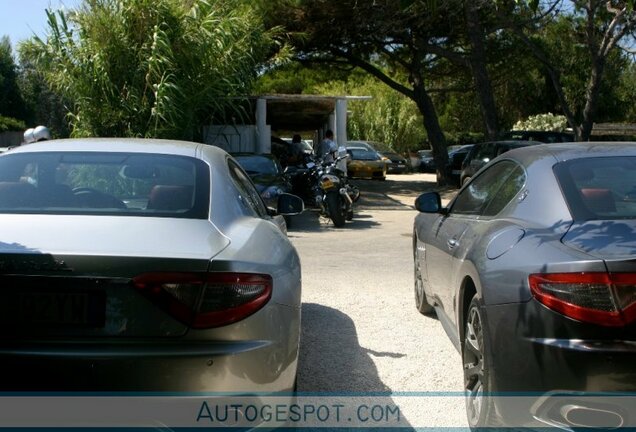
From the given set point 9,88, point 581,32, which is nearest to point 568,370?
point 581,32

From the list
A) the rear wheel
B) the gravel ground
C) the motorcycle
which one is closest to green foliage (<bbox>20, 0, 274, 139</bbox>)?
the motorcycle

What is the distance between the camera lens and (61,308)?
10.2 ft

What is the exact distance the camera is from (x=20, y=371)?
9.93 feet

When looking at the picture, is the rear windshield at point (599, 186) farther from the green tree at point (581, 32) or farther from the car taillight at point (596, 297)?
the green tree at point (581, 32)

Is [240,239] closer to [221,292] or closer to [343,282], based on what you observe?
[221,292]

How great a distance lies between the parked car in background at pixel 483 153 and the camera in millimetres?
18141

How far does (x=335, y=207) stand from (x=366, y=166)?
1611 centimetres

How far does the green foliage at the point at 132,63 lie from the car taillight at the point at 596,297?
37.6ft

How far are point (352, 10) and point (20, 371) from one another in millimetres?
19643

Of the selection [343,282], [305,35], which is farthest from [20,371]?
[305,35]

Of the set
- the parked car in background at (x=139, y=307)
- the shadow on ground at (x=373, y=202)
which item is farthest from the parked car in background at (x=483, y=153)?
the parked car in background at (x=139, y=307)

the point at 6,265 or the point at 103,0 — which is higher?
the point at 103,0

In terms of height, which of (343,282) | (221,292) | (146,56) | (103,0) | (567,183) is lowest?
(343,282)

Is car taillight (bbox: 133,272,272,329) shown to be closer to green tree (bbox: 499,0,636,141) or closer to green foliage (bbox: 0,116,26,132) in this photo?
green tree (bbox: 499,0,636,141)
